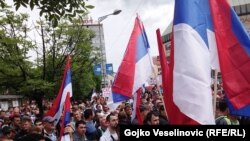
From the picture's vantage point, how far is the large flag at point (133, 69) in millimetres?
7734

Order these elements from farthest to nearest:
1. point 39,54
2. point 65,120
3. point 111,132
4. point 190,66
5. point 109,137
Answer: point 39,54
point 65,120
point 111,132
point 109,137
point 190,66

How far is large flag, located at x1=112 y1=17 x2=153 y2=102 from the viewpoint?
7.73 meters

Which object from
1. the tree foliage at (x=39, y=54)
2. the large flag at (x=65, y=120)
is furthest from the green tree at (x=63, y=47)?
the large flag at (x=65, y=120)

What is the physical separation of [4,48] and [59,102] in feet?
55.4

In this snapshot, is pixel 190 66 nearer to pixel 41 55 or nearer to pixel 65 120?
pixel 65 120

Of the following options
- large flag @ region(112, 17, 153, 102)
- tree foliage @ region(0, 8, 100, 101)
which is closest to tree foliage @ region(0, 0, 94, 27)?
large flag @ region(112, 17, 153, 102)

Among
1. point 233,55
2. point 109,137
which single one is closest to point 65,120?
point 109,137

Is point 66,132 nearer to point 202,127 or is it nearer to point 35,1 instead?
point 35,1

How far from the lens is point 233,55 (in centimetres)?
480

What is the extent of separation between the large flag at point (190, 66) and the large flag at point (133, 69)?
9.44ft

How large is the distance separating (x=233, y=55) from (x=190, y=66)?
584 millimetres

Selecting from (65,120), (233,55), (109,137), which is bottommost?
(109,137)

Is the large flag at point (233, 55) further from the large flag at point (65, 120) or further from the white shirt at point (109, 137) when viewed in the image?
the large flag at point (65, 120)

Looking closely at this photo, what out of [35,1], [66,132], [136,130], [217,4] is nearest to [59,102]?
[66,132]
